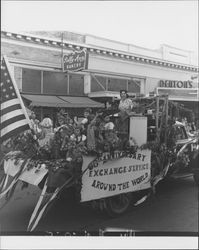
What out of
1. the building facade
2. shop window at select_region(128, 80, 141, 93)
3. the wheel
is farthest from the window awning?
the wheel

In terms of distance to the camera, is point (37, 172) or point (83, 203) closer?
point (37, 172)

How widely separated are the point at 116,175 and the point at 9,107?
1788mm

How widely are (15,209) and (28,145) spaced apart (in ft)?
3.18

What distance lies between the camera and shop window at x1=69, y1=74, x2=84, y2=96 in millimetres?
5062

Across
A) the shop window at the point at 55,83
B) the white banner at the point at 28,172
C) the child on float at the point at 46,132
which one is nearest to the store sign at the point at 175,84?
the shop window at the point at 55,83

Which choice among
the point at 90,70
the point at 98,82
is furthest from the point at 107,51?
the point at 98,82

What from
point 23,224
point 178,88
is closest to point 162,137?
point 178,88

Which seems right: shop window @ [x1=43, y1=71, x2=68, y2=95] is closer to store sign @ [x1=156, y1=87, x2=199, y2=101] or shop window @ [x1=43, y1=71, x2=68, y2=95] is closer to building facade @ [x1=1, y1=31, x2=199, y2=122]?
building facade @ [x1=1, y1=31, x2=199, y2=122]

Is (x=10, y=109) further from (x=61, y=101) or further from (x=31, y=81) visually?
(x=61, y=101)

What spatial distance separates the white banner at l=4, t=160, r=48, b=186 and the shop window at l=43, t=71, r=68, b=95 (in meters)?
1.19

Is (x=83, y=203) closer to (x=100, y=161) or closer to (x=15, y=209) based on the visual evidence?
(x=100, y=161)

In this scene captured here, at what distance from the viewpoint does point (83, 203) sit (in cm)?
466

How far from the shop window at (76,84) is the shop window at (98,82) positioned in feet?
0.59

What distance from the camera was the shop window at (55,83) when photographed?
4.98 m
